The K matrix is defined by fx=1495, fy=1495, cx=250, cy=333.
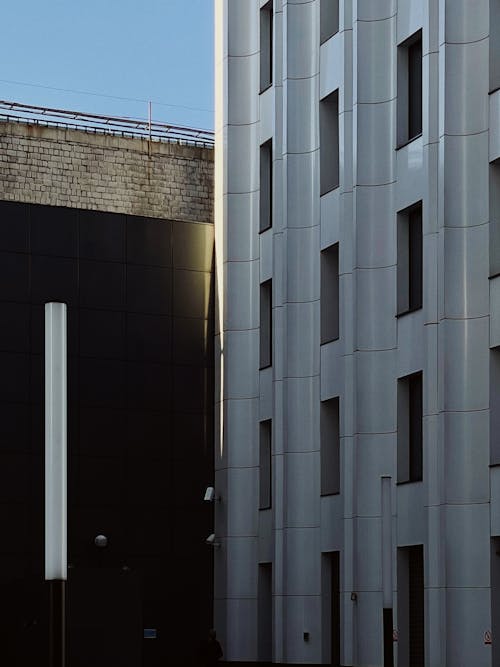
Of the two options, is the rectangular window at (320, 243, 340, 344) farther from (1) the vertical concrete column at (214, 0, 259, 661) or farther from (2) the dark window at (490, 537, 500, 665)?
(2) the dark window at (490, 537, 500, 665)

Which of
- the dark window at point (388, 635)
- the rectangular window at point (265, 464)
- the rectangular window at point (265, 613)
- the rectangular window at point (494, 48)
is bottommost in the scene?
the rectangular window at point (265, 613)

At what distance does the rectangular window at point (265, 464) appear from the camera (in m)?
38.9

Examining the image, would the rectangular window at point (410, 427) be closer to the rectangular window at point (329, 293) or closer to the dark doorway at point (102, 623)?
the rectangular window at point (329, 293)

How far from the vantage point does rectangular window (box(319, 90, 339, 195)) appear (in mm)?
36875

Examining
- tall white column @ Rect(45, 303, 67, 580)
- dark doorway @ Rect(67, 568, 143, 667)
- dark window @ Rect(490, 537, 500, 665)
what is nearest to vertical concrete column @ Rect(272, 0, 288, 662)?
dark doorway @ Rect(67, 568, 143, 667)

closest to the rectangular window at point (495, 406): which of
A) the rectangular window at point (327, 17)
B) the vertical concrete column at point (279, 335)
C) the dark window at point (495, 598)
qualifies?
the dark window at point (495, 598)

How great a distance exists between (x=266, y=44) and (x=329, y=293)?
25.8ft

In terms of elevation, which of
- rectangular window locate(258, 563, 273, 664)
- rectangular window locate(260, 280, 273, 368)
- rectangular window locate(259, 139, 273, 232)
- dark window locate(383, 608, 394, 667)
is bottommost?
rectangular window locate(258, 563, 273, 664)

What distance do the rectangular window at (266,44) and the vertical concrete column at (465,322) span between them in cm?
980

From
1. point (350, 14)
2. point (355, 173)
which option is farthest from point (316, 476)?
point (350, 14)

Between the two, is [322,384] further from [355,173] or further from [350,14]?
[350,14]

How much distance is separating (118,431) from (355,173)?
10.5m

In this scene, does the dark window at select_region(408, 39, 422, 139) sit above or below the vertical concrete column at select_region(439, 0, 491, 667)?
above

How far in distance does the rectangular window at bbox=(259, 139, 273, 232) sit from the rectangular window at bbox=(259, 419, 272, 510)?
5308mm
